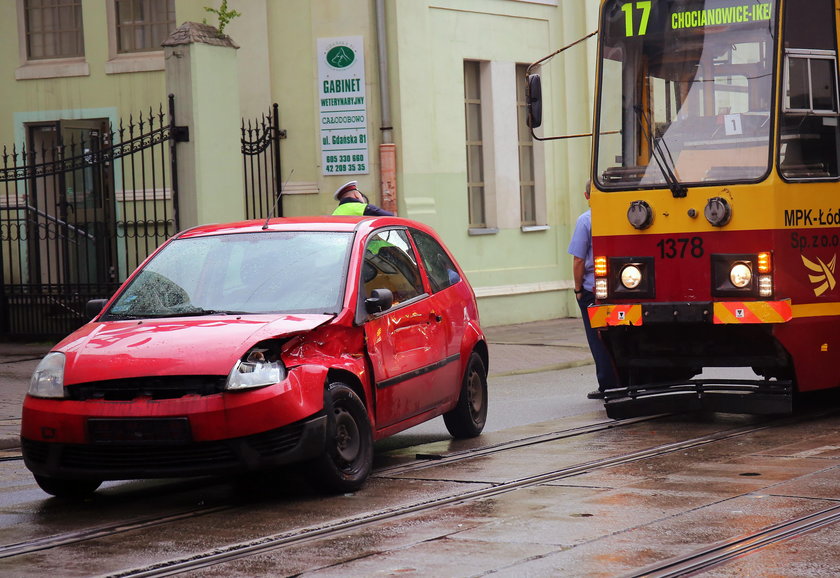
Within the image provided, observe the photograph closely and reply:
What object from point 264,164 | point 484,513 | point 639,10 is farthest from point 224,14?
point 484,513

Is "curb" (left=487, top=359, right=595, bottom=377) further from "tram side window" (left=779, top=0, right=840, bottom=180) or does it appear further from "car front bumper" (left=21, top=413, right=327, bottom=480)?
"car front bumper" (left=21, top=413, right=327, bottom=480)

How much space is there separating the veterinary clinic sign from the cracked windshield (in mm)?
10820

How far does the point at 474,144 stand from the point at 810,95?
38.4 ft

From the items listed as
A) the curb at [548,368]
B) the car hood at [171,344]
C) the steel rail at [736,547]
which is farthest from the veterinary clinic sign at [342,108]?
the steel rail at [736,547]

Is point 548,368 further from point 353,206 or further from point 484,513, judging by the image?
point 484,513

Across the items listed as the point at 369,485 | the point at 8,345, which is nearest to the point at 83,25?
the point at 8,345

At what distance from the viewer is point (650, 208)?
1079 centimetres

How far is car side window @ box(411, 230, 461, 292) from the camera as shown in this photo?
33.1ft

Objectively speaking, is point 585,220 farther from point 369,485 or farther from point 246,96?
point 246,96

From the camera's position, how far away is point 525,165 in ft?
75.7

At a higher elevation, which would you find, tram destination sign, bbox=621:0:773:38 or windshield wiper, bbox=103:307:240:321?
tram destination sign, bbox=621:0:773:38

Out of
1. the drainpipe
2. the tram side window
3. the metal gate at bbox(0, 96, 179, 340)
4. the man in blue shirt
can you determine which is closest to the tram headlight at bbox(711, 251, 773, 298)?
the tram side window

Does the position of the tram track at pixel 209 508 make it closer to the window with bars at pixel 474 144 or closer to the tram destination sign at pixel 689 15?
the tram destination sign at pixel 689 15

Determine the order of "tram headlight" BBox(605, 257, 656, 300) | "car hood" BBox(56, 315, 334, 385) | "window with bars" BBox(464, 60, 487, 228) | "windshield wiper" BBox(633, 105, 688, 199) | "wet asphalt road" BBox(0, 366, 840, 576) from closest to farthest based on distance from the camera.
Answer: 1. "wet asphalt road" BBox(0, 366, 840, 576)
2. "car hood" BBox(56, 315, 334, 385)
3. "windshield wiper" BBox(633, 105, 688, 199)
4. "tram headlight" BBox(605, 257, 656, 300)
5. "window with bars" BBox(464, 60, 487, 228)
